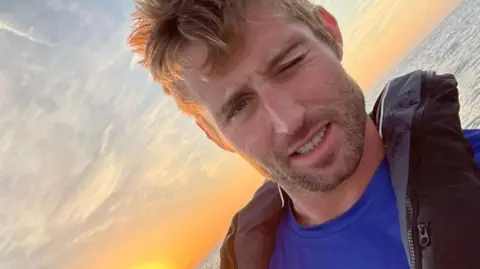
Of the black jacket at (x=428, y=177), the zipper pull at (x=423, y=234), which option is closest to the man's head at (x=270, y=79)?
the black jacket at (x=428, y=177)

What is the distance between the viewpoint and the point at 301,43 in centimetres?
147

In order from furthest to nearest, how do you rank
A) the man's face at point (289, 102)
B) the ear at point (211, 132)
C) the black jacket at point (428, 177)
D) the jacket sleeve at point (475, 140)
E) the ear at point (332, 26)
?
1. the ear at point (211, 132)
2. the ear at point (332, 26)
3. the man's face at point (289, 102)
4. the jacket sleeve at point (475, 140)
5. the black jacket at point (428, 177)

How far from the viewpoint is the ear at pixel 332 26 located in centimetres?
159

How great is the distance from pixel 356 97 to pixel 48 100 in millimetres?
5069

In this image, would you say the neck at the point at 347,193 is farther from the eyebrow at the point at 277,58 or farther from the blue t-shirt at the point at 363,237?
the eyebrow at the point at 277,58

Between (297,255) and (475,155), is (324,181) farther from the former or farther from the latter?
(475,155)

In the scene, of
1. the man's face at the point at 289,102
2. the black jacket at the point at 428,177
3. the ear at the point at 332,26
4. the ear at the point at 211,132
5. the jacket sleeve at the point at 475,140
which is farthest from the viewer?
the ear at the point at 211,132

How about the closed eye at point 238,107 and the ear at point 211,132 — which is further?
the ear at point 211,132

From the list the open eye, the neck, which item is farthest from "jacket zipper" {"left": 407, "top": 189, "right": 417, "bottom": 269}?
the open eye

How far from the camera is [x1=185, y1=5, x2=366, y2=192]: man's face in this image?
4.60 ft

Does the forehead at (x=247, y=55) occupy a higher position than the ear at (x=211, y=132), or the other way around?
the forehead at (x=247, y=55)

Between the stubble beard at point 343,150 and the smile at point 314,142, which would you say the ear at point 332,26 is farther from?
the smile at point 314,142

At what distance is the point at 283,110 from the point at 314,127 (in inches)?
3.6

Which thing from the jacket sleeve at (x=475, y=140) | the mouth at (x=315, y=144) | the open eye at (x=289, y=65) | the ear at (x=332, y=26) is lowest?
the mouth at (x=315, y=144)
